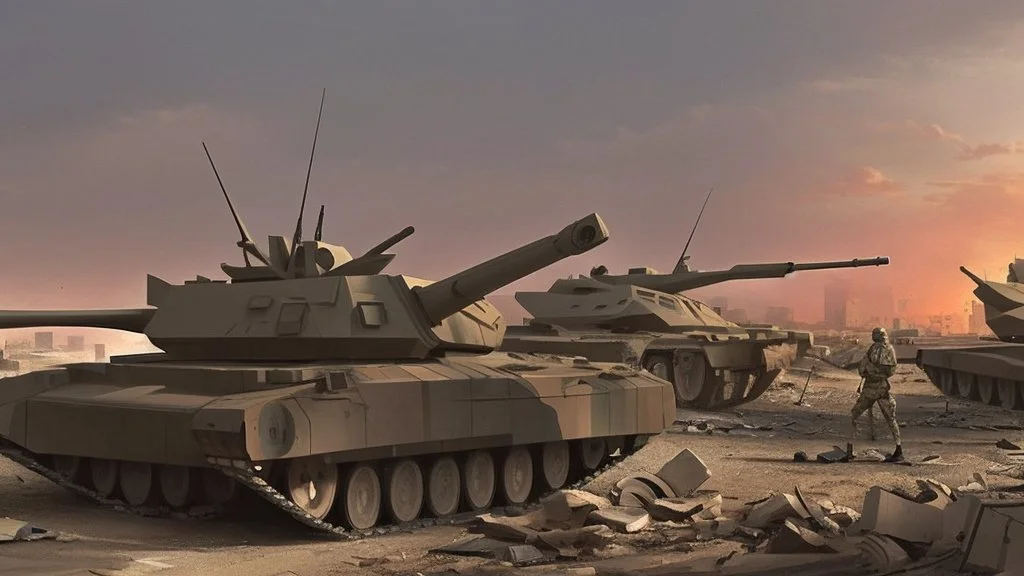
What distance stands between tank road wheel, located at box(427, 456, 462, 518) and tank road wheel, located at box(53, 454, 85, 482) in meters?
3.62

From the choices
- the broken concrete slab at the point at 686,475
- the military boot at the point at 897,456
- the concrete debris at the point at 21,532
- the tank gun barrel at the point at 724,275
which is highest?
the tank gun barrel at the point at 724,275

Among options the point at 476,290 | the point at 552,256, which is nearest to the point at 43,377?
the point at 476,290

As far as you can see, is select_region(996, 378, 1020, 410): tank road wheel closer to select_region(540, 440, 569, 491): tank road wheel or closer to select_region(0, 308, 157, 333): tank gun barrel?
select_region(540, 440, 569, 491): tank road wheel

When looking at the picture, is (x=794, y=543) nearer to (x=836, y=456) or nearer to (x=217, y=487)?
(x=217, y=487)

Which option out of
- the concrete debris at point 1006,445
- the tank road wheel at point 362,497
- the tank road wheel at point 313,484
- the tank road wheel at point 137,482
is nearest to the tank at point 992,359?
the concrete debris at point 1006,445

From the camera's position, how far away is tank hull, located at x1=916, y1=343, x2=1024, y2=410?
2284 centimetres

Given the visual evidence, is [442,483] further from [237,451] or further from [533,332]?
[533,332]

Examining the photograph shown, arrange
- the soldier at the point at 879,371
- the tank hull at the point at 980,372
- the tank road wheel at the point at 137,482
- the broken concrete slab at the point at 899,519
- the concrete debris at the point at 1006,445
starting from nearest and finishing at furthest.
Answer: the broken concrete slab at the point at 899,519, the tank road wheel at the point at 137,482, the soldier at the point at 879,371, the concrete debris at the point at 1006,445, the tank hull at the point at 980,372

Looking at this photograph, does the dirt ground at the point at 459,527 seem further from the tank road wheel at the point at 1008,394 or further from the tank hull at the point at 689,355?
the tank road wheel at the point at 1008,394

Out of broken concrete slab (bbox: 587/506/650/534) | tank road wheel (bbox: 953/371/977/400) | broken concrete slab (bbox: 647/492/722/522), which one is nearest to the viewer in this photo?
broken concrete slab (bbox: 587/506/650/534)

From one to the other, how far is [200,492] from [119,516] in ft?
2.50

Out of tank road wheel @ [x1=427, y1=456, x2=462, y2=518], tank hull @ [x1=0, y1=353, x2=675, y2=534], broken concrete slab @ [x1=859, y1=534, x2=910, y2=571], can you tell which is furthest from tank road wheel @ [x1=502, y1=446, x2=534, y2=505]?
broken concrete slab @ [x1=859, y1=534, x2=910, y2=571]

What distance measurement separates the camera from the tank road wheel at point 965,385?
2514cm

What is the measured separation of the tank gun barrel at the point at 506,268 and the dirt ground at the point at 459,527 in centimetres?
239
